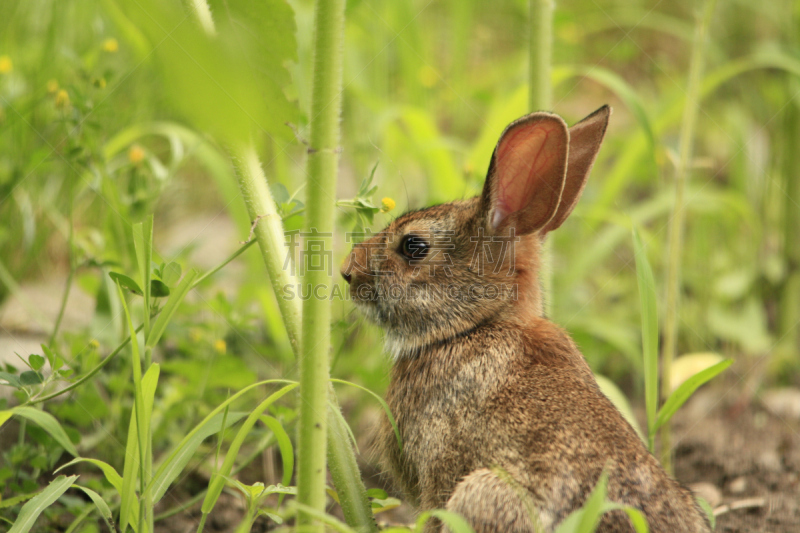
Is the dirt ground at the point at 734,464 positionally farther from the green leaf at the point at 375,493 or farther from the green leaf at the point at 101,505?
the green leaf at the point at 101,505

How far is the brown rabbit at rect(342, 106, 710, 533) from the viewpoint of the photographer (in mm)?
2121

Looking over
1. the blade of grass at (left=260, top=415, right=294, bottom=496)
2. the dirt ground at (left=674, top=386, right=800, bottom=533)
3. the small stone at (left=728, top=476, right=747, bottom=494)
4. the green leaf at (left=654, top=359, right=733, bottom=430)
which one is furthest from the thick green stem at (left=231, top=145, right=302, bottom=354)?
the small stone at (left=728, top=476, right=747, bottom=494)

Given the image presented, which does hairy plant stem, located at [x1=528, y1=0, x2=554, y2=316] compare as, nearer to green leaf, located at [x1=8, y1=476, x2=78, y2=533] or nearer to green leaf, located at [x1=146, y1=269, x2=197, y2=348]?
green leaf, located at [x1=146, y1=269, x2=197, y2=348]

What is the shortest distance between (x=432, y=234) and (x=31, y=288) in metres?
2.88

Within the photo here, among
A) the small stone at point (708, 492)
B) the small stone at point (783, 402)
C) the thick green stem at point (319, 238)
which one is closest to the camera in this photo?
the thick green stem at point (319, 238)

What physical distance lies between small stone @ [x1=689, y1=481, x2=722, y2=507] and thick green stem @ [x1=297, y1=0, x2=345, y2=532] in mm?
2236

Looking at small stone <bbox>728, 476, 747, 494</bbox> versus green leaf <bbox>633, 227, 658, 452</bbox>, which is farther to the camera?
small stone <bbox>728, 476, 747, 494</bbox>

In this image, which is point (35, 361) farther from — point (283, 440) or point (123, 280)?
point (283, 440)

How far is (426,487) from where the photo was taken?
101 inches

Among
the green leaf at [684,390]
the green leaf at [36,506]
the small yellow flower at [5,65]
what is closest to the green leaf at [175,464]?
the green leaf at [36,506]

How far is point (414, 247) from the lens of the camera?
3049mm

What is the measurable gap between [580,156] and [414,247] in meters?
0.84

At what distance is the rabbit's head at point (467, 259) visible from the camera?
2.93 metres

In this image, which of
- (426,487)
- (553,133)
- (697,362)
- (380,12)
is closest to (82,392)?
(426,487)
